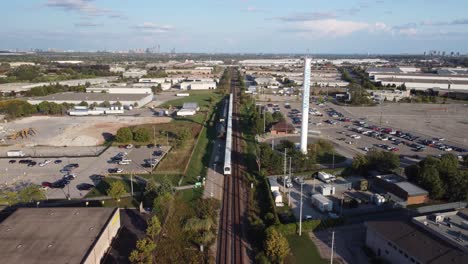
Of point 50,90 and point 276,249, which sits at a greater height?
point 50,90

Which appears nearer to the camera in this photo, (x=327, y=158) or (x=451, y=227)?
(x=451, y=227)

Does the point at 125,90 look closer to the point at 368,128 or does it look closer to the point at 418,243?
the point at 368,128

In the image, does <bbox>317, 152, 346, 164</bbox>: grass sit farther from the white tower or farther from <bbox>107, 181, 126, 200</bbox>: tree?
<bbox>107, 181, 126, 200</bbox>: tree

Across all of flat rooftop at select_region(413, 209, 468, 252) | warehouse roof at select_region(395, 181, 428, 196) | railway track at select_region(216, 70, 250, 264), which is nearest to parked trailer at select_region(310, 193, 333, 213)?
railway track at select_region(216, 70, 250, 264)

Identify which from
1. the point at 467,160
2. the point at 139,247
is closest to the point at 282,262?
the point at 139,247

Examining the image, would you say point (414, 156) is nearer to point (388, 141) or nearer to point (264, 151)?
point (388, 141)

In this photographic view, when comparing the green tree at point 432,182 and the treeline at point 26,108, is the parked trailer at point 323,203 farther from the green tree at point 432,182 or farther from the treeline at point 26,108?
the treeline at point 26,108

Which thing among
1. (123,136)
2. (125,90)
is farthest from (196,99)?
(123,136)
